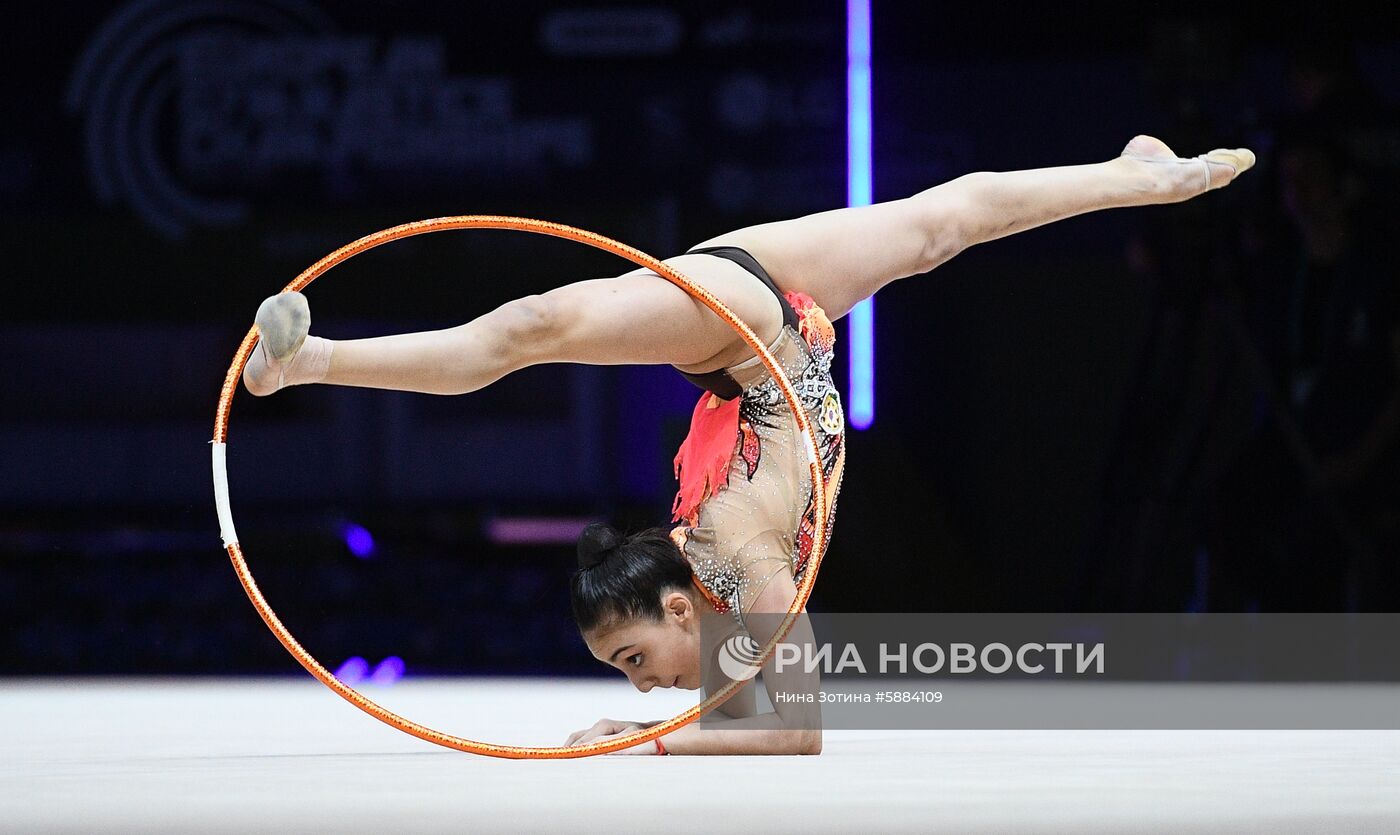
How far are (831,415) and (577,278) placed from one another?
2.26 m

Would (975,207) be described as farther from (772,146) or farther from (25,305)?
(25,305)

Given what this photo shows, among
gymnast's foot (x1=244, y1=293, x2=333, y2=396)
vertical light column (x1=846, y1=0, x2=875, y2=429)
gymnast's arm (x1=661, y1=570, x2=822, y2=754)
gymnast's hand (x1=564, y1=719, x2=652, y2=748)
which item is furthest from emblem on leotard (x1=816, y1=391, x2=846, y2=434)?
vertical light column (x1=846, y1=0, x2=875, y2=429)

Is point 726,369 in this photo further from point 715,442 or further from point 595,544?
point 595,544

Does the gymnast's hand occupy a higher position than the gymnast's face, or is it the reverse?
the gymnast's face

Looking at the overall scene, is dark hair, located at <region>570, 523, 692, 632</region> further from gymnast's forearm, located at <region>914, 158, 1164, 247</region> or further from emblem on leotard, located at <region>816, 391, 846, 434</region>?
gymnast's forearm, located at <region>914, 158, 1164, 247</region>

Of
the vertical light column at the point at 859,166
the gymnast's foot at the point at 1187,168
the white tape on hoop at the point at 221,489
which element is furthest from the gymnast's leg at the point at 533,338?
the vertical light column at the point at 859,166

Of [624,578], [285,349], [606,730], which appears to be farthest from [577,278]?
[285,349]

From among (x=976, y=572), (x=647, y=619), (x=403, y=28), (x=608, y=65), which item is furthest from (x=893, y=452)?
(x=647, y=619)

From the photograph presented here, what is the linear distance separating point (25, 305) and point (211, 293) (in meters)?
0.60

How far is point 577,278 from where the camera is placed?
4.79 m

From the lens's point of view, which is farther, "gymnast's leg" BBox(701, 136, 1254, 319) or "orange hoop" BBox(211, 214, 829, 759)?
"gymnast's leg" BBox(701, 136, 1254, 319)

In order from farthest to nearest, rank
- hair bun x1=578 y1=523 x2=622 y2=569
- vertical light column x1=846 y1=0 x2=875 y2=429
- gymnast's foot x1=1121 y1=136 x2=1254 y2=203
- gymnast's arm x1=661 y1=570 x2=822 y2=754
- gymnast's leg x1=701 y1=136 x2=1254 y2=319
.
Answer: vertical light column x1=846 y1=0 x2=875 y2=429, gymnast's foot x1=1121 y1=136 x2=1254 y2=203, gymnast's leg x1=701 y1=136 x2=1254 y2=319, hair bun x1=578 y1=523 x2=622 y2=569, gymnast's arm x1=661 y1=570 x2=822 y2=754

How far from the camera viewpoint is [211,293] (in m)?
4.86

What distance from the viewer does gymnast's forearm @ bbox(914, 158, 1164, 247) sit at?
2.70 meters
